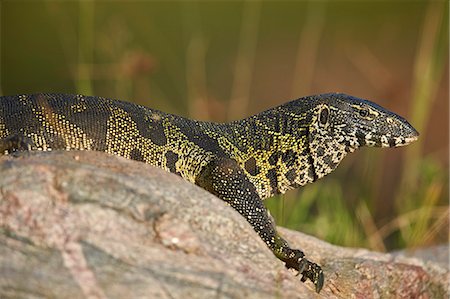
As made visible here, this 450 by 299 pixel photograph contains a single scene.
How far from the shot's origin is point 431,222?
9562mm

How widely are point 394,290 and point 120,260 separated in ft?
7.85

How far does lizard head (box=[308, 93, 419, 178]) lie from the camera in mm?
6410

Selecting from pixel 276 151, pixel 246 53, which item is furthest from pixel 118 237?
pixel 246 53

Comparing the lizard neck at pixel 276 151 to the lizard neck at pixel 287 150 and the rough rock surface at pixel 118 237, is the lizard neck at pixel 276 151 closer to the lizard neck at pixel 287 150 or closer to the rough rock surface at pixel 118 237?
the lizard neck at pixel 287 150

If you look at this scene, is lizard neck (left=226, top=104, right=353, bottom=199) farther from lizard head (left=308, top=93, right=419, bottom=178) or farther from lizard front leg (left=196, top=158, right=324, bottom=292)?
lizard front leg (left=196, top=158, right=324, bottom=292)

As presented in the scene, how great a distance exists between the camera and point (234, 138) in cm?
641

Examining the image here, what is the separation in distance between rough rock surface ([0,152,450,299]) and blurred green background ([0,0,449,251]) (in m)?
2.00

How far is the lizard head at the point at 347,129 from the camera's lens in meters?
6.41

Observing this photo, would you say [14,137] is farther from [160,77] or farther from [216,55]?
[216,55]

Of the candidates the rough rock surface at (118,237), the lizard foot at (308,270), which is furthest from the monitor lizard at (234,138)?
the rough rock surface at (118,237)

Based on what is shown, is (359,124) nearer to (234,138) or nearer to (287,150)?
(287,150)

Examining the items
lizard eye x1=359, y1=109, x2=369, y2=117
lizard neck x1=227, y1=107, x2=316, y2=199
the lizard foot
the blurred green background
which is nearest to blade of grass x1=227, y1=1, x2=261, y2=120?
the blurred green background

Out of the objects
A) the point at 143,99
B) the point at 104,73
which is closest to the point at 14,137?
the point at 104,73

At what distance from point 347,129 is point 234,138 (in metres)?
0.73
